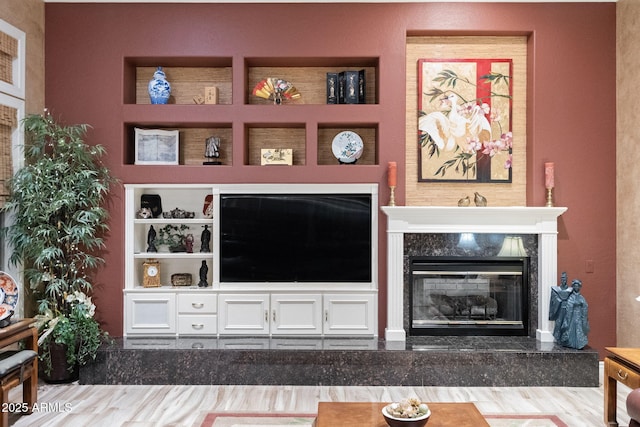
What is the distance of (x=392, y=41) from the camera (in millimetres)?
4754

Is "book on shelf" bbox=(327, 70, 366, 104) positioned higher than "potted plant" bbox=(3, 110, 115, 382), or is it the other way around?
"book on shelf" bbox=(327, 70, 366, 104)

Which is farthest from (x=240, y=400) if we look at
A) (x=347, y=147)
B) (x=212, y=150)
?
(x=347, y=147)

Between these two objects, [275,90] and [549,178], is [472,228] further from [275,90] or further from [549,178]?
[275,90]

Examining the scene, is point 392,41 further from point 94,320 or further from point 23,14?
point 94,320

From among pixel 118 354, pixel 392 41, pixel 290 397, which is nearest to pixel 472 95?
pixel 392 41

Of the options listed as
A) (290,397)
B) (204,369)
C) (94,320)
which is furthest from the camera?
(94,320)

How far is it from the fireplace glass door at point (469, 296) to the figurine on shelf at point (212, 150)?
6.43 ft

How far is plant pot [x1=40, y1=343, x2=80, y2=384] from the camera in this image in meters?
4.25

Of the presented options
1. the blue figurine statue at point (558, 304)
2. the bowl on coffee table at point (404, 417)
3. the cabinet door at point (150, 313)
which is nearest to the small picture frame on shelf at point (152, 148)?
the cabinet door at point (150, 313)

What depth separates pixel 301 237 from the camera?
15.7 feet

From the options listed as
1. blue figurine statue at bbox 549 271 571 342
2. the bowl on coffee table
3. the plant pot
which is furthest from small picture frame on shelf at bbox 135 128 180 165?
blue figurine statue at bbox 549 271 571 342

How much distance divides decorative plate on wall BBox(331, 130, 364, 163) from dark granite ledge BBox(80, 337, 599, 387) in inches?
65.4

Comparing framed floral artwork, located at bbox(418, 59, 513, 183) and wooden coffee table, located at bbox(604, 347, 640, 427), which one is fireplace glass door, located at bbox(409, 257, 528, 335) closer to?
framed floral artwork, located at bbox(418, 59, 513, 183)

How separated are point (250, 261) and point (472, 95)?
2.45 meters
